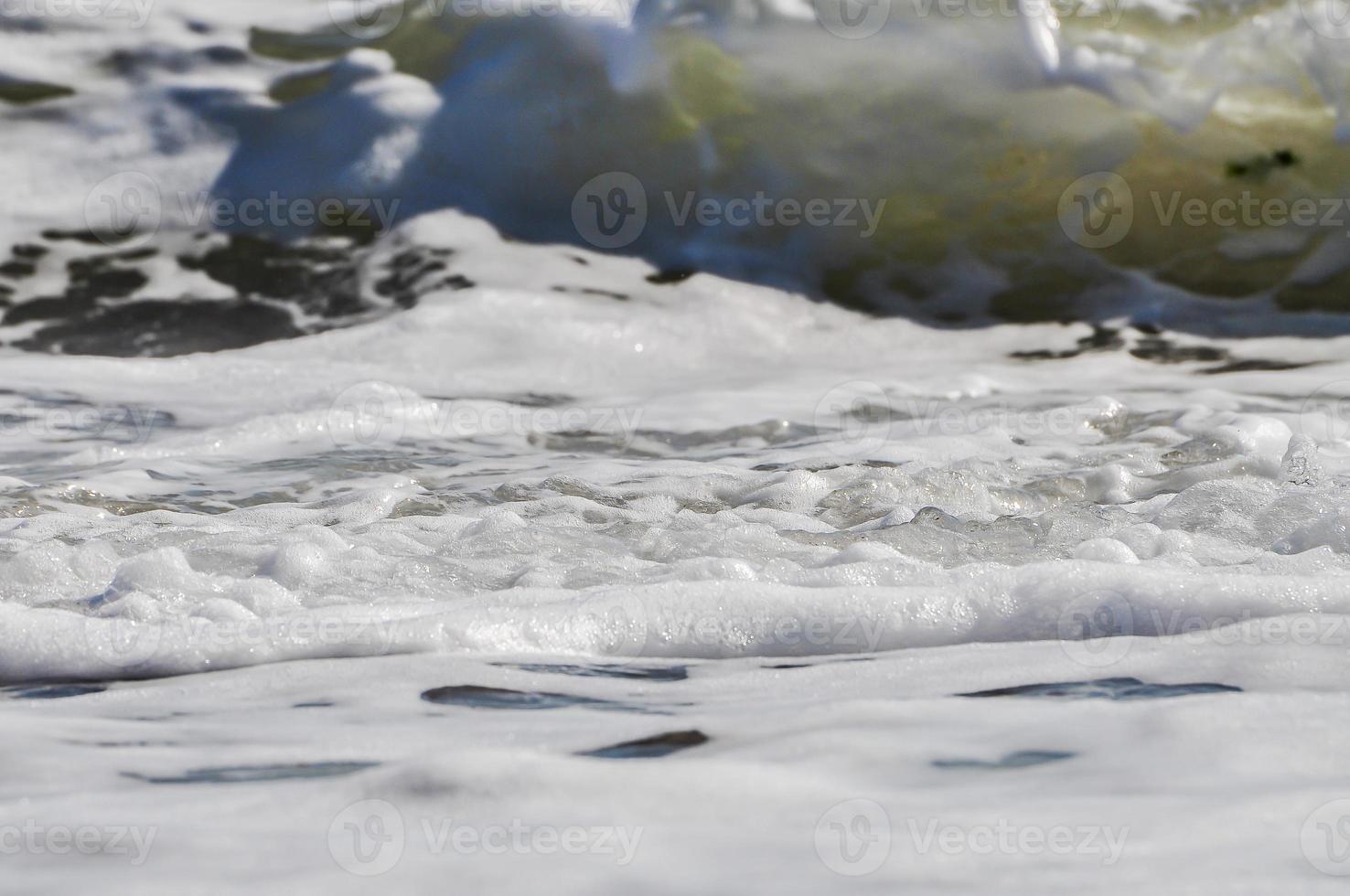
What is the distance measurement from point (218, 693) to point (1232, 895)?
1301mm

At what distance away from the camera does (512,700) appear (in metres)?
1.64

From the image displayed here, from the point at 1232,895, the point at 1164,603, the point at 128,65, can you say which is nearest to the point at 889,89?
the point at 128,65

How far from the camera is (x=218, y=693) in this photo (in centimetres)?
171
